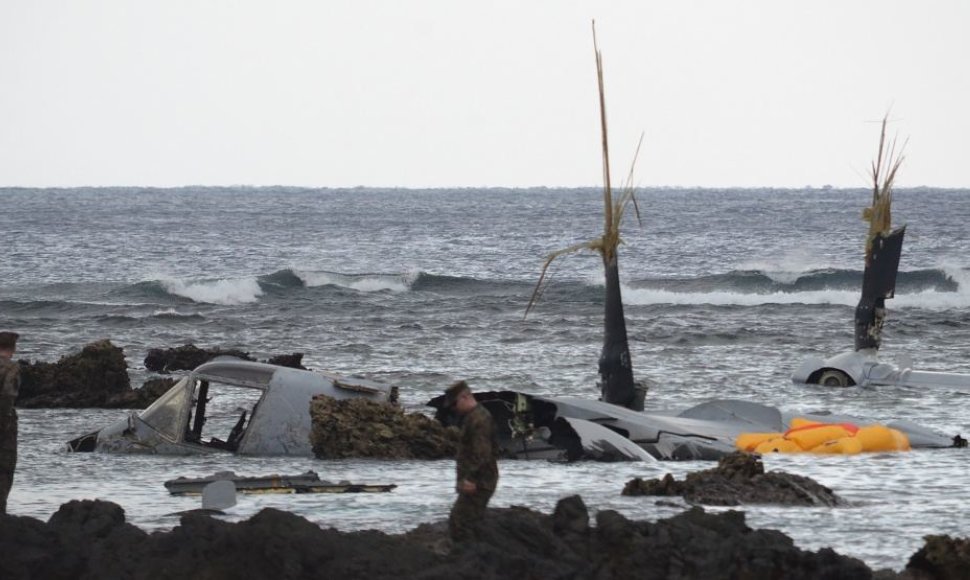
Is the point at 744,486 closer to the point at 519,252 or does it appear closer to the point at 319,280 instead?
the point at 319,280

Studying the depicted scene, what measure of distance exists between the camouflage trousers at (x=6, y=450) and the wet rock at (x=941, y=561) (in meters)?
6.01

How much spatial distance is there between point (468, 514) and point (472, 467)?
0.29 meters

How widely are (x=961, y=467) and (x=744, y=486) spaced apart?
333 centimetres

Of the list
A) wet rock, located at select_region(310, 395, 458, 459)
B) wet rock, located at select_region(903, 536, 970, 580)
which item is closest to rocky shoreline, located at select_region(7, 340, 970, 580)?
wet rock, located at select_region(903, 536, 970, 580)

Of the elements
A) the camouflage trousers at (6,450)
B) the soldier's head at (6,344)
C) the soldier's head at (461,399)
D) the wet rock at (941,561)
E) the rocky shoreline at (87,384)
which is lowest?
the rocky shoreline at (87,384)

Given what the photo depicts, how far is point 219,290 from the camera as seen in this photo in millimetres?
48156

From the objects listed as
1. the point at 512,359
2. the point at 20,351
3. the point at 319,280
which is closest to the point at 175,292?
the point at 319,280

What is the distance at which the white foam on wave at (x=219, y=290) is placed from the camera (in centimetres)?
4647

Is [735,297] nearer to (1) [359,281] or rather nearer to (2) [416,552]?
(1) [359,281]

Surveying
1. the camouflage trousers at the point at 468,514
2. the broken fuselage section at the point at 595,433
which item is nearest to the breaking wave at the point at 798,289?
the broken fuselage section at the point at 595,433

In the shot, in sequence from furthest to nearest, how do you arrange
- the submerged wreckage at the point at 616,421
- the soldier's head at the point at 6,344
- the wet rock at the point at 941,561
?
the submerged wreckage at the point at 616,421 → the soldier's head at the point at 6,344 → the wet rock at the point at 941,561

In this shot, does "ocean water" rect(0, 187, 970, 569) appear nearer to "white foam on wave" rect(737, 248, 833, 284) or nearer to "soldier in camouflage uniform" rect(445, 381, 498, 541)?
"white foam on wave" rect(737, 248, 833, 284)

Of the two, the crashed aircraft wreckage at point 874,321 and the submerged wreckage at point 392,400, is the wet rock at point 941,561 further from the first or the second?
the crashed aircraft wreckage at point 874,321

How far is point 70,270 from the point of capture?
55062mm
